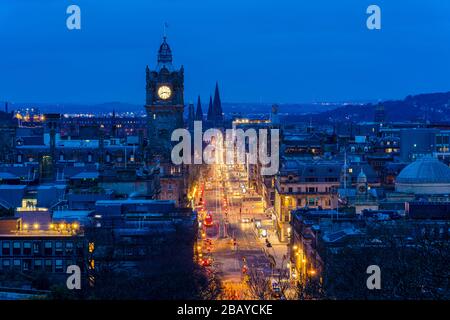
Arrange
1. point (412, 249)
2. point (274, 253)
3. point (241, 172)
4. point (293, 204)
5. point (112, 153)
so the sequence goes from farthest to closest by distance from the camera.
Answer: point (241, 172), point (112, 153), point (293, 204), point (274, 253), point (412, 249)

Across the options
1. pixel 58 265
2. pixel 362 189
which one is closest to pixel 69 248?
pixel 58 265

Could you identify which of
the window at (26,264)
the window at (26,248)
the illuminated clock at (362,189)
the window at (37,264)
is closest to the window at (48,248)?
the window at (37,264)

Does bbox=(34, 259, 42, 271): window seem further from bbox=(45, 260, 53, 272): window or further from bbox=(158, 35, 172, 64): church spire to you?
bbox=(158, 35, 172, 64): church spire

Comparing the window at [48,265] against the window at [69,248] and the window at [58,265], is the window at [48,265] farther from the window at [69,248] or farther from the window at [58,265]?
the window at [69,248]

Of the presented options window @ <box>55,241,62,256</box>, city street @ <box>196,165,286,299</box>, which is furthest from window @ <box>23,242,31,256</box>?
city street @ <box>196,165,286,299</box>
